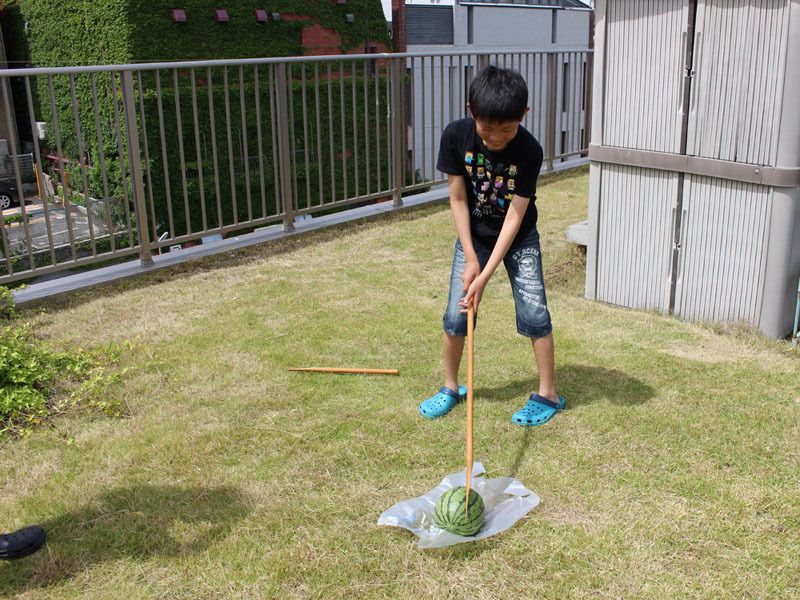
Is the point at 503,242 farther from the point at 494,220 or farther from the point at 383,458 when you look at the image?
the point at 383,458

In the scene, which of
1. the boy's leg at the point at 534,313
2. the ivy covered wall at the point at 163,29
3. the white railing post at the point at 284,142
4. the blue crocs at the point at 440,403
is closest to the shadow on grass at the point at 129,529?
the blue crocs at the point at 440,403

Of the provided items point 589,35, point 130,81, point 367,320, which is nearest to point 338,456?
point 367,320

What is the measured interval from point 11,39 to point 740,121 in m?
39.1

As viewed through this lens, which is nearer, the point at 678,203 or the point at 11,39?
the point at 678,203

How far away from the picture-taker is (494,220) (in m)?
3.35

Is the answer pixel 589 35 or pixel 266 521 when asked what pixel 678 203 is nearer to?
pixel 266 521

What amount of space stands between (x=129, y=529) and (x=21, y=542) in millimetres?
346

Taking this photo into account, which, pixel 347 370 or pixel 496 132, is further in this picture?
pixel 347 370

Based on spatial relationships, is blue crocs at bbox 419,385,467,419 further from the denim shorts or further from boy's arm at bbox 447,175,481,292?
boy's arm at bbox 447,175,481,292

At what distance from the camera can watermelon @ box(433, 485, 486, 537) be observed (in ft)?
8.69

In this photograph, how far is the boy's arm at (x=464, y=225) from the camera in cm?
326

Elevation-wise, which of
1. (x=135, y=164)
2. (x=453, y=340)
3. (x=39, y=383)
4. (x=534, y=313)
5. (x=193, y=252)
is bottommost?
(x=39, y=383)

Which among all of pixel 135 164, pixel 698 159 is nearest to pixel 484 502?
pixel 698 159

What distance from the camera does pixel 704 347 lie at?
4223 millimetres
